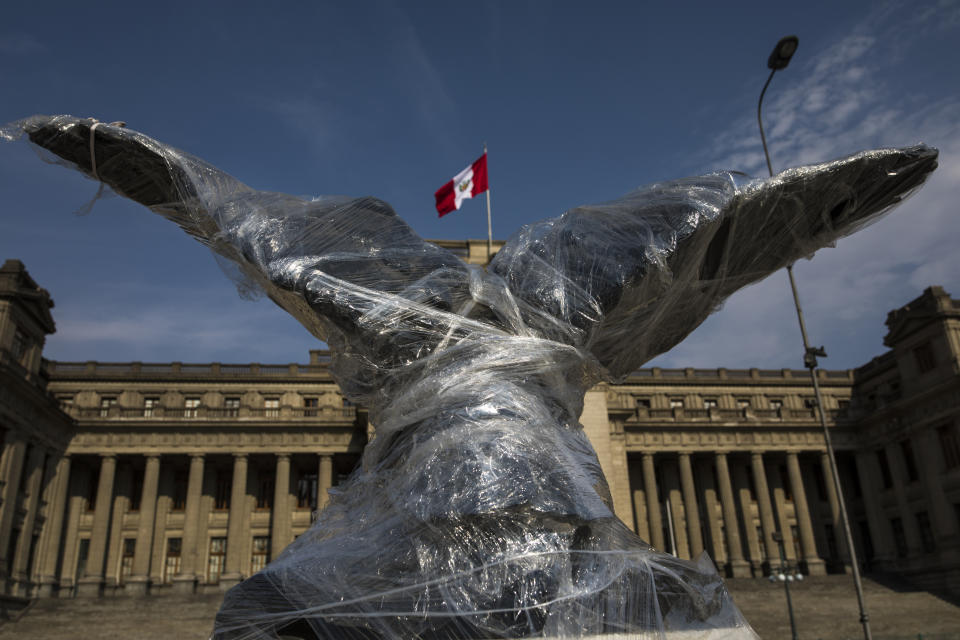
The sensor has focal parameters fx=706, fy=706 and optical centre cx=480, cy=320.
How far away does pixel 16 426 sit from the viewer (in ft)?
114

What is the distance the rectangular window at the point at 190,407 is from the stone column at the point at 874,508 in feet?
144

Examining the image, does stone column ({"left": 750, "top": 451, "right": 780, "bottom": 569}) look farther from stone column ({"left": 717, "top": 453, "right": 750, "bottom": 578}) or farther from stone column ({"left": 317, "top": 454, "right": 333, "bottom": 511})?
stone column ({"left": 317, "top": 454, "right": 333, "bottom": 511})

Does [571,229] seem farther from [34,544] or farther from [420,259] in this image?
→ [34,544]

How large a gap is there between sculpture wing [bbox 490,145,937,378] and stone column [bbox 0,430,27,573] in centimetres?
3766

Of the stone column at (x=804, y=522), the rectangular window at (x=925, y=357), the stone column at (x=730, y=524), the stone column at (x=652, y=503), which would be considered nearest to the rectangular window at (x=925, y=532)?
the stone column at (x=804, y=522)

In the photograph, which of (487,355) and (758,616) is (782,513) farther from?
(487,355)

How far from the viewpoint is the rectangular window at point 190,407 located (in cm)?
4399

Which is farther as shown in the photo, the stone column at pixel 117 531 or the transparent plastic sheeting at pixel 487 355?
the stone column at pixel 117 531

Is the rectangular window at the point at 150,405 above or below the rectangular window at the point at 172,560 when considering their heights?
above

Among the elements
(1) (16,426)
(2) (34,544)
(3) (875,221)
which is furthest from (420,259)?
(2) (34,544)

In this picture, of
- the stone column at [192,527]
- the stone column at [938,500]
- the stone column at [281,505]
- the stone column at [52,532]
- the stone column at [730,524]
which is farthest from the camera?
the stone column at [730,524]

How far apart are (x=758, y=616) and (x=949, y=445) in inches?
685

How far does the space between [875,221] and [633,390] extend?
4862 cm

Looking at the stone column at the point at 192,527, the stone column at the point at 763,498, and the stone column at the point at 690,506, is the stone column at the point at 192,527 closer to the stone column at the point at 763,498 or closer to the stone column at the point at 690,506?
the stone column at the point at 690,506
